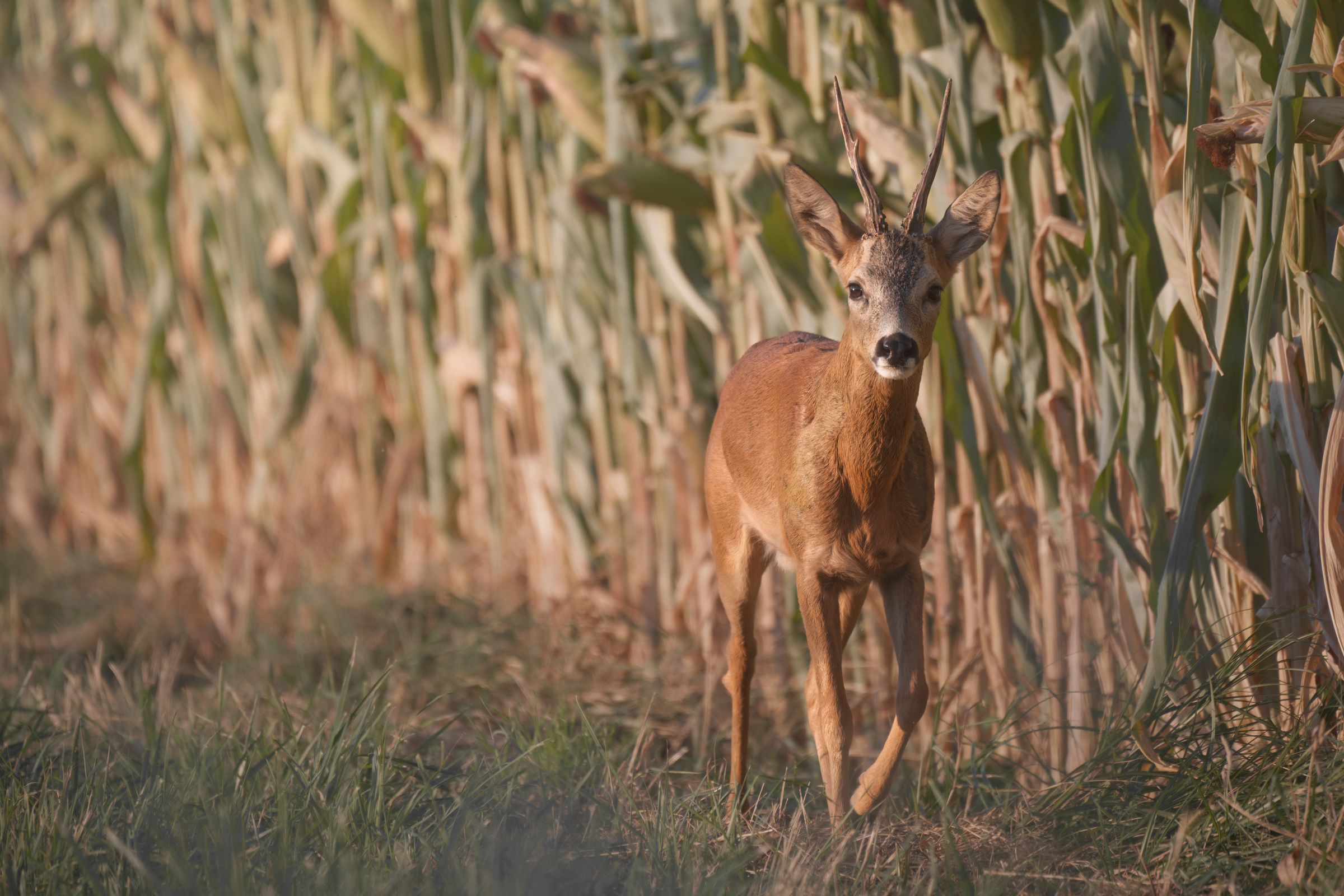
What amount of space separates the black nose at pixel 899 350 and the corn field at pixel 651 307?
2.42 feet

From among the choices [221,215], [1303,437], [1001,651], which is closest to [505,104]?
[221,215]

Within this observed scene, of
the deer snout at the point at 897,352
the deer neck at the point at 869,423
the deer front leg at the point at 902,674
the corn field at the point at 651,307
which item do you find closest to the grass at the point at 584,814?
the deer front leg at the point at 902,674

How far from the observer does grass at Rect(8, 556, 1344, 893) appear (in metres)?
2.17

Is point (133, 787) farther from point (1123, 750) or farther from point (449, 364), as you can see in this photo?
point (449, 364)

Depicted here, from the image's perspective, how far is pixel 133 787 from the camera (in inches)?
101

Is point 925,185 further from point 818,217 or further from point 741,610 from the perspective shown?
point 741,610

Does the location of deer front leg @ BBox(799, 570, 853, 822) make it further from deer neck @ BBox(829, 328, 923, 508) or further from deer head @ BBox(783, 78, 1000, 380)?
deer head @ BBox(783, 78, 1000, 380)

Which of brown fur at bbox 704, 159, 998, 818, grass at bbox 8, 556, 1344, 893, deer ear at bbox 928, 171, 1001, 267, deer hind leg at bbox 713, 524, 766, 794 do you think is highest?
deer ear at bbox 928, 171, 1001, 267

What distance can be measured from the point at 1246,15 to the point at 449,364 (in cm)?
322

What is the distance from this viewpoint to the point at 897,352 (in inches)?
86.2

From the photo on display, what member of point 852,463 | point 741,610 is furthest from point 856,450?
Result: point 741,610

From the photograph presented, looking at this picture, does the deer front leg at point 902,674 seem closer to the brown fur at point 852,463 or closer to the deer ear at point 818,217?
the brown fur at point 852,463

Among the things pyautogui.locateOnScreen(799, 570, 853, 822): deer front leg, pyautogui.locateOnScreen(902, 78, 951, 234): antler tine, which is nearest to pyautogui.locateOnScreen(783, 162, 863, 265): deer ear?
pyautogui.locateOnScreen(902, 78, 951, 234): antler tine

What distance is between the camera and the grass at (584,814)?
217 centimetres
